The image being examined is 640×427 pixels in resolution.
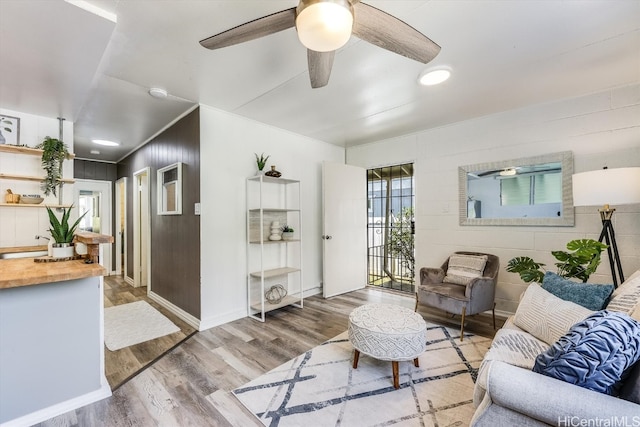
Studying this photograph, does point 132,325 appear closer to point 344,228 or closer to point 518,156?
point 344,228

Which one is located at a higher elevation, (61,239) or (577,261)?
(61,239)

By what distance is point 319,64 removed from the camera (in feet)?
5.11

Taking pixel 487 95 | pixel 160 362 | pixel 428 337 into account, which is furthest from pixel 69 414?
pixel 487 95

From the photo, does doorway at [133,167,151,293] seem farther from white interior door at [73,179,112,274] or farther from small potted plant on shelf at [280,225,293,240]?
small potted plant on shelf at [280,225,293,240]

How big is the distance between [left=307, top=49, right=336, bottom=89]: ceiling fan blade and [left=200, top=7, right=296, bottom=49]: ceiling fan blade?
200 mm

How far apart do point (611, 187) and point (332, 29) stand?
2.45 m

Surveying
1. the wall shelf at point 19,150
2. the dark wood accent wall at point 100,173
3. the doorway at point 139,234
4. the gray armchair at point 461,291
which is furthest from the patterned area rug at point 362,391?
the dark wood accent wall at point 100,173

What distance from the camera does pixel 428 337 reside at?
2703mm

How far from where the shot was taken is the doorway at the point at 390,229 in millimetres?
4703

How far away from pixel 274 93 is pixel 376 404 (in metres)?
2.73

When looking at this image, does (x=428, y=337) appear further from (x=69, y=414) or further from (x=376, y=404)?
(x=69, y=414)

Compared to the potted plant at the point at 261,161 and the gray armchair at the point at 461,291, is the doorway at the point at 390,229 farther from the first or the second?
the potted plant at the point at 261,161

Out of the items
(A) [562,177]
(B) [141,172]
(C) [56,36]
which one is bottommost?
(A) [562,177]

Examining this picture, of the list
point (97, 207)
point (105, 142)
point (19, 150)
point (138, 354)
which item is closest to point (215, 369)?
point (138, 354)
